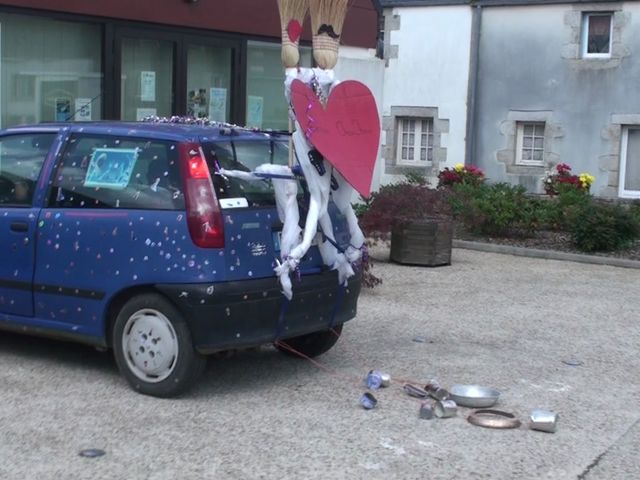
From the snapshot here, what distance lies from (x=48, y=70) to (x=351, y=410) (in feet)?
20.9

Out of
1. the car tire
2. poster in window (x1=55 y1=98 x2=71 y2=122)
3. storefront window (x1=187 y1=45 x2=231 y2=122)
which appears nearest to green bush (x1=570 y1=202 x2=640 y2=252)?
storefront window (x1=187 y1=45 x2=231 y2=122)

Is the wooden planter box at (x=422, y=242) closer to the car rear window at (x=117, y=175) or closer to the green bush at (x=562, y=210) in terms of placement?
the green bush at (x=562, y=210)

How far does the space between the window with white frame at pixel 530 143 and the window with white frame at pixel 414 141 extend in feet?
6.49

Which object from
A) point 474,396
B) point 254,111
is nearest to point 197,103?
point 254,111

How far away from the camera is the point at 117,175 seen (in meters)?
6.48

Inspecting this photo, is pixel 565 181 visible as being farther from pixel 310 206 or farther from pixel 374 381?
pixel 310 206

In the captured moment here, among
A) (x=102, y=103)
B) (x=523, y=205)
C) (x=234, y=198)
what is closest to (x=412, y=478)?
(x=234, y=198)

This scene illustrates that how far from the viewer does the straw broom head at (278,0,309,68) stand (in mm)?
6711

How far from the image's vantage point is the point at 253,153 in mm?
6637

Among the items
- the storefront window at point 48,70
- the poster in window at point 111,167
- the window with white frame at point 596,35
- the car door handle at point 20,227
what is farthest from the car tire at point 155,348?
the window with white frame at point 596,35

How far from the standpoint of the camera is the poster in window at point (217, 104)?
1297cm

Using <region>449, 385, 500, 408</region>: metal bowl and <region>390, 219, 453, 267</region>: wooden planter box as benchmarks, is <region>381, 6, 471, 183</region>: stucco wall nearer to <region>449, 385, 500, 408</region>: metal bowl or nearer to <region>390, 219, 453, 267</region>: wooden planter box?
<region>390, 219, 453, 267</region>: wooden planter box

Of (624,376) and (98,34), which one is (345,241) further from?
(98,34)

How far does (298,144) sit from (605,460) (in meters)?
2.59
